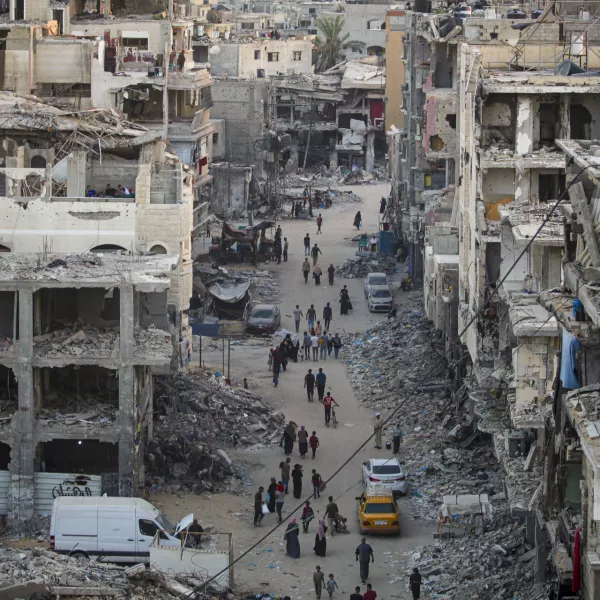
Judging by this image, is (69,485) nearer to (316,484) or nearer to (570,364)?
(316,484)

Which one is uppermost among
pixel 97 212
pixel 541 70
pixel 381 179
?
pixel 541 70

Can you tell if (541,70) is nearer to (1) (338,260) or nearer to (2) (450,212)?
(2) (450,212)

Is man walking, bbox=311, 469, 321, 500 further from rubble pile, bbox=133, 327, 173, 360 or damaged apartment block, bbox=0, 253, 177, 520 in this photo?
rubble pile, bbox=133, 327, 173, 360

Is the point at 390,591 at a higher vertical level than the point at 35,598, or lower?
lower

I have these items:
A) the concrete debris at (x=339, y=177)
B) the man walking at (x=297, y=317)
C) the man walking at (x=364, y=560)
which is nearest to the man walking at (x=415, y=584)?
Answer: the man walking at (x=364, y=560)

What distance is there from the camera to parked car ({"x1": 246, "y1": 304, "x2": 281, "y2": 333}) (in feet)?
190

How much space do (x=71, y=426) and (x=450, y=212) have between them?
772 inches

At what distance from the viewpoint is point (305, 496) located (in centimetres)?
4078

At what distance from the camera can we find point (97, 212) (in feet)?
138

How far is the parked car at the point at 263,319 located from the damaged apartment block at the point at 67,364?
1754cm

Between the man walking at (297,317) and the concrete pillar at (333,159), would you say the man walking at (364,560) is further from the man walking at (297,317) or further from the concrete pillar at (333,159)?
the concrete pillar at (333,159)

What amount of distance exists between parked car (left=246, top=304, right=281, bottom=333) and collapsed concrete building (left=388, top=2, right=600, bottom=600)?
→ 6148mm

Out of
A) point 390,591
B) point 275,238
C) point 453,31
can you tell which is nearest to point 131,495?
point 390,591

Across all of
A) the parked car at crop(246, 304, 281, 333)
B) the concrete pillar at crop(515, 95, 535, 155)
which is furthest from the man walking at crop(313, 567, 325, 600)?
the parked car at crop(246, 304, 281, 333)
